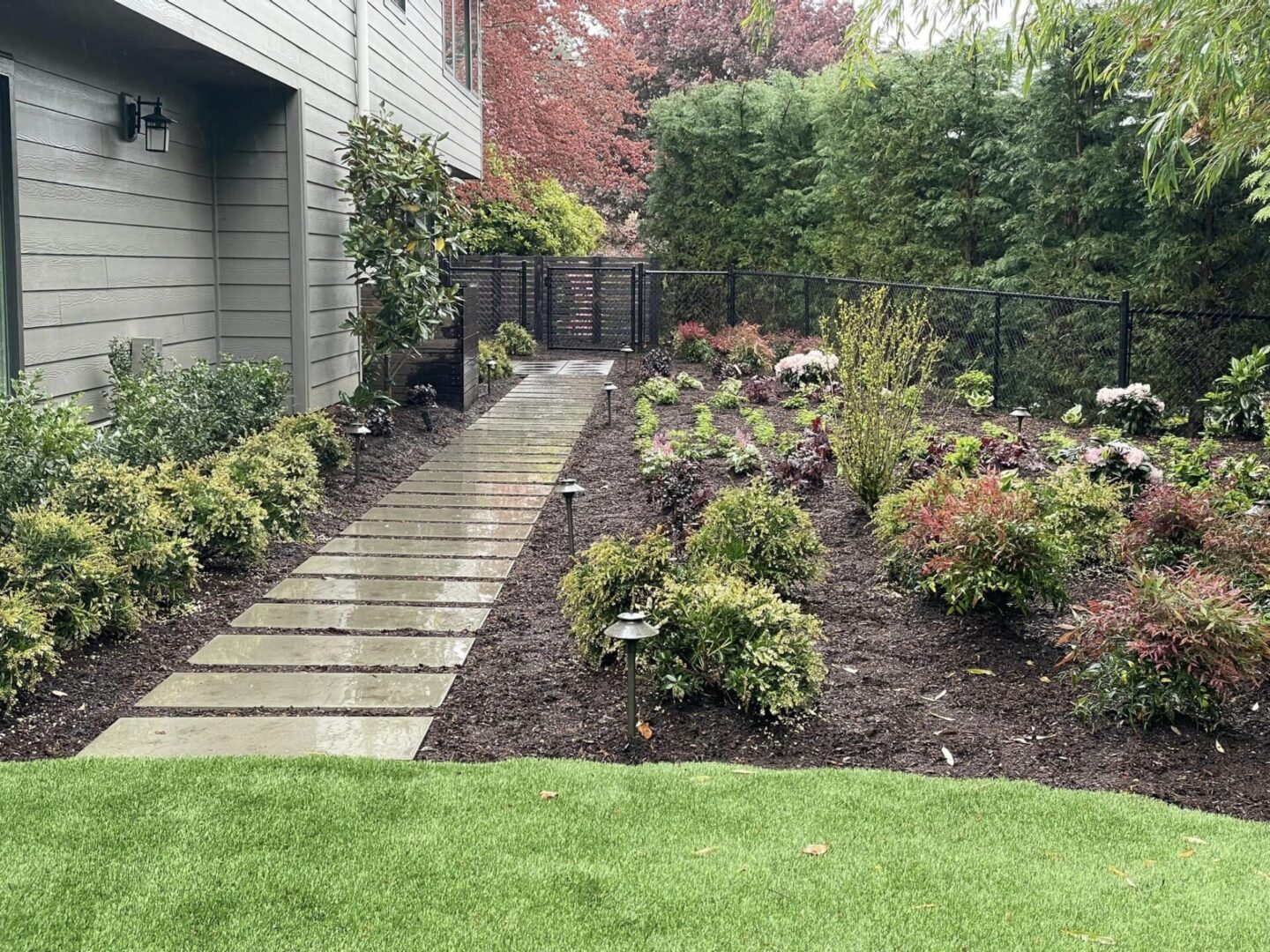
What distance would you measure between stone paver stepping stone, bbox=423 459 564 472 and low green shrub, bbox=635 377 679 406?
3.33 metres

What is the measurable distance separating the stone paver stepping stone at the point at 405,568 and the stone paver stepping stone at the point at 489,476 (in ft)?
6.92

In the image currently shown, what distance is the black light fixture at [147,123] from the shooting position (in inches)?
275

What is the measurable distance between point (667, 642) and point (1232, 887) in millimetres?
1897

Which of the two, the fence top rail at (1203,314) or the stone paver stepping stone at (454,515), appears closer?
the stone paver stepping stone at (454,515)

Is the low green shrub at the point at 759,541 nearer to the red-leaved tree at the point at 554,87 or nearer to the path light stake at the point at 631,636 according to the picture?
the path light stake at the point at 631,636

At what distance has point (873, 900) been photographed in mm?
2783

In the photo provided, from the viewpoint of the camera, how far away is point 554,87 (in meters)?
21.4

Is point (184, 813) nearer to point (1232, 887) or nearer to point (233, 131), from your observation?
point (1232, 887)

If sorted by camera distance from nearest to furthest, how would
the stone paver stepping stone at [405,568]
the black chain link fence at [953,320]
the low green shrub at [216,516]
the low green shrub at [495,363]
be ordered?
the low green shrub at [216,516] < the stone paver stepping stone at [405,568] < the black chain link fence at [953,320] < the low green shrub at [495,363]

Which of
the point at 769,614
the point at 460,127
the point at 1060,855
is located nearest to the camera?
the point at 1060,855

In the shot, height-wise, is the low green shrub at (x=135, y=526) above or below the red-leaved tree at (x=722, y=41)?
below

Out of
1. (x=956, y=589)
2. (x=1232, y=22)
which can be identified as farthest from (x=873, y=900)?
(x=1232, y=22)

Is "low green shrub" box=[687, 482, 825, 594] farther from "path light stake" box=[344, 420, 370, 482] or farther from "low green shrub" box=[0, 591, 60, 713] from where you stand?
"path light stake" box=[344, 420, 370, 482]

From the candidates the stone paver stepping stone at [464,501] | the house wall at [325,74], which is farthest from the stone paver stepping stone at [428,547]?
the house wall at [325,74]
